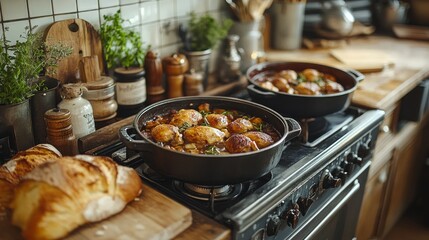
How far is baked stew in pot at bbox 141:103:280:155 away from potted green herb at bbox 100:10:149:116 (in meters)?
0.27

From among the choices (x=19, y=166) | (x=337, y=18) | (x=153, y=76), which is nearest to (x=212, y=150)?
(x=19, y=166)

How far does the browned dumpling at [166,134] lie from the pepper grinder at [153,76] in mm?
483

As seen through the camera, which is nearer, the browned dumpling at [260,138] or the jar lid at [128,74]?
the browned dumpling at [260,138]

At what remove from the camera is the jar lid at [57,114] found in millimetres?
1162

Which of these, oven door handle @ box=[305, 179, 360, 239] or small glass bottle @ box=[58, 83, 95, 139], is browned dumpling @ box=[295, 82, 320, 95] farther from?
small glass bottle @ box=[58, 83, 95, 139]

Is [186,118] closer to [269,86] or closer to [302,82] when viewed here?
[269,86]

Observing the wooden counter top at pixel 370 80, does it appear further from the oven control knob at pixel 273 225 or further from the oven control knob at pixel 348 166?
the oven control knob at pixel 348 166

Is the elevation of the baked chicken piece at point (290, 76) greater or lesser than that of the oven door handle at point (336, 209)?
greater

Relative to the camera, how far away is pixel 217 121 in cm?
124

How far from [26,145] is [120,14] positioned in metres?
0.61

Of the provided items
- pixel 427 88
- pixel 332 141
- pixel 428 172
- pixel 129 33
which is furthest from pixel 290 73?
pixel 428 172

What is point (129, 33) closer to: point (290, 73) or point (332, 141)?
point (290, 73)

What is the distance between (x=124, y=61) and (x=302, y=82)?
682mm

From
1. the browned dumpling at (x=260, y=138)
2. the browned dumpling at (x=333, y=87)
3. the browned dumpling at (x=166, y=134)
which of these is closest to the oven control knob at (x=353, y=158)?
the browned dumpling at (x=333, y=87)
